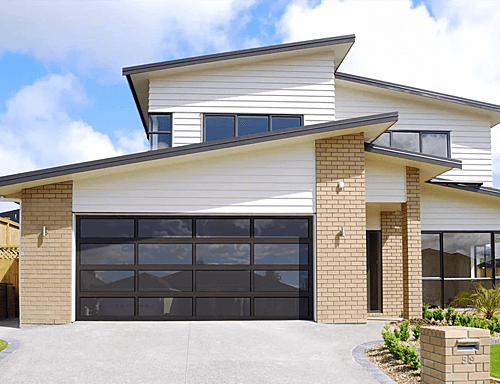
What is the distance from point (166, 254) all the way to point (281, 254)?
8.56 feet

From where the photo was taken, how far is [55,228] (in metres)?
12.7

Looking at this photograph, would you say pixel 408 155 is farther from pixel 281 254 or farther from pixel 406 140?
pixel 406 140

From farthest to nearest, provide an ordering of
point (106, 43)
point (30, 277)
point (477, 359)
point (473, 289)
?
point (106, 43), point (473, 289), point (30, 277), point (477, 359)

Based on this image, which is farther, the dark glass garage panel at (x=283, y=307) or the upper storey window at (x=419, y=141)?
the upper storey window at (x=419, y=141)

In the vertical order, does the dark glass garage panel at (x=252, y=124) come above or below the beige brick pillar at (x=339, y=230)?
above

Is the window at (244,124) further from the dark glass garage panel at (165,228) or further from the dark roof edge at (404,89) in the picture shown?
the dark glass garage panel at (165,228)

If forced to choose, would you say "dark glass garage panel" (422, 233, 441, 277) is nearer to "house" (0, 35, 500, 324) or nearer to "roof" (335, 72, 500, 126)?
"house" (0, 35, 500, 324)

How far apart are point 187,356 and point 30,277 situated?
4.85m

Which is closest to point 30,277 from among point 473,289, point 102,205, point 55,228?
point 55,228

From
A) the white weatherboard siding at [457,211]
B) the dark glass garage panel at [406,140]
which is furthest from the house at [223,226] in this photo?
the dark glass garage panel at [406,140]

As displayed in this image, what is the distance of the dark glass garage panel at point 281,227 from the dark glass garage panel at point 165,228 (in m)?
1.57

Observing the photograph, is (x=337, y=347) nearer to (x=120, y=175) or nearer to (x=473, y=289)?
(x=120, y=175)

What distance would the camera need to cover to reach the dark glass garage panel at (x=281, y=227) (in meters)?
13.3

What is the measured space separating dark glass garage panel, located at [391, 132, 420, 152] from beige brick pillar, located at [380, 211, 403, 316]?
2116 mm
